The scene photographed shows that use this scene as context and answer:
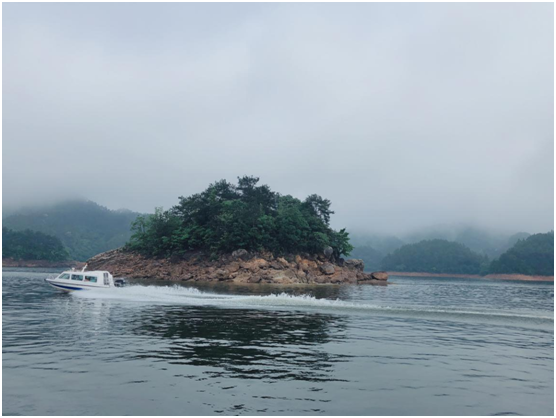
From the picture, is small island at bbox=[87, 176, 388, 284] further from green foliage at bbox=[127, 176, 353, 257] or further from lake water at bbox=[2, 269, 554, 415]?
lake water at bbox=[2, 269, 554, 415]

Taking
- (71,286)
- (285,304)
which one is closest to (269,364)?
(285,304)

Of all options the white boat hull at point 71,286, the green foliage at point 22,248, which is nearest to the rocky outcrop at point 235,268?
the white boat hull at point 71,286

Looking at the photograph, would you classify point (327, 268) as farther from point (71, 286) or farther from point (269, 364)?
point (269, 364)

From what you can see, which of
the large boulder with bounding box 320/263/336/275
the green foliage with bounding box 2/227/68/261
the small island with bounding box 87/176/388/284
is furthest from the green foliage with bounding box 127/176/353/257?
the green foliage with bounding box 2/227/68/261

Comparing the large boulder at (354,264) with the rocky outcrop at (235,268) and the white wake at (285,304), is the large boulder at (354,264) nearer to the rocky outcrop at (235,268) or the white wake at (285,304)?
the rocky outcrop at (235,268)

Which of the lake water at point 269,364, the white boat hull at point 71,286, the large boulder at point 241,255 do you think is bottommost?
the lake water at point 269,364

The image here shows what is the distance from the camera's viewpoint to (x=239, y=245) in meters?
105

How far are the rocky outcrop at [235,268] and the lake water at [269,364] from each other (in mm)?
63684

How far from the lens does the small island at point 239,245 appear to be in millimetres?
101750

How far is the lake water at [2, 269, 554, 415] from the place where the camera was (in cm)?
1327

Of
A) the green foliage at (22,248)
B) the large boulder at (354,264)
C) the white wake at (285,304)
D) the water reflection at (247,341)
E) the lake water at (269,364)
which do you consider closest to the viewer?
the lake water at (269,364)

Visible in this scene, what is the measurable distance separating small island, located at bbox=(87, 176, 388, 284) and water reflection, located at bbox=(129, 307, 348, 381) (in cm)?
6389

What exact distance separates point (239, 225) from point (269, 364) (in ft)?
290

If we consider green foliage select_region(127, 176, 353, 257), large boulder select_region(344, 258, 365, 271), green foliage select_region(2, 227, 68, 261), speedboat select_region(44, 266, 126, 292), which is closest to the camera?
speedboat select_region(44, 266, 126, 292)
